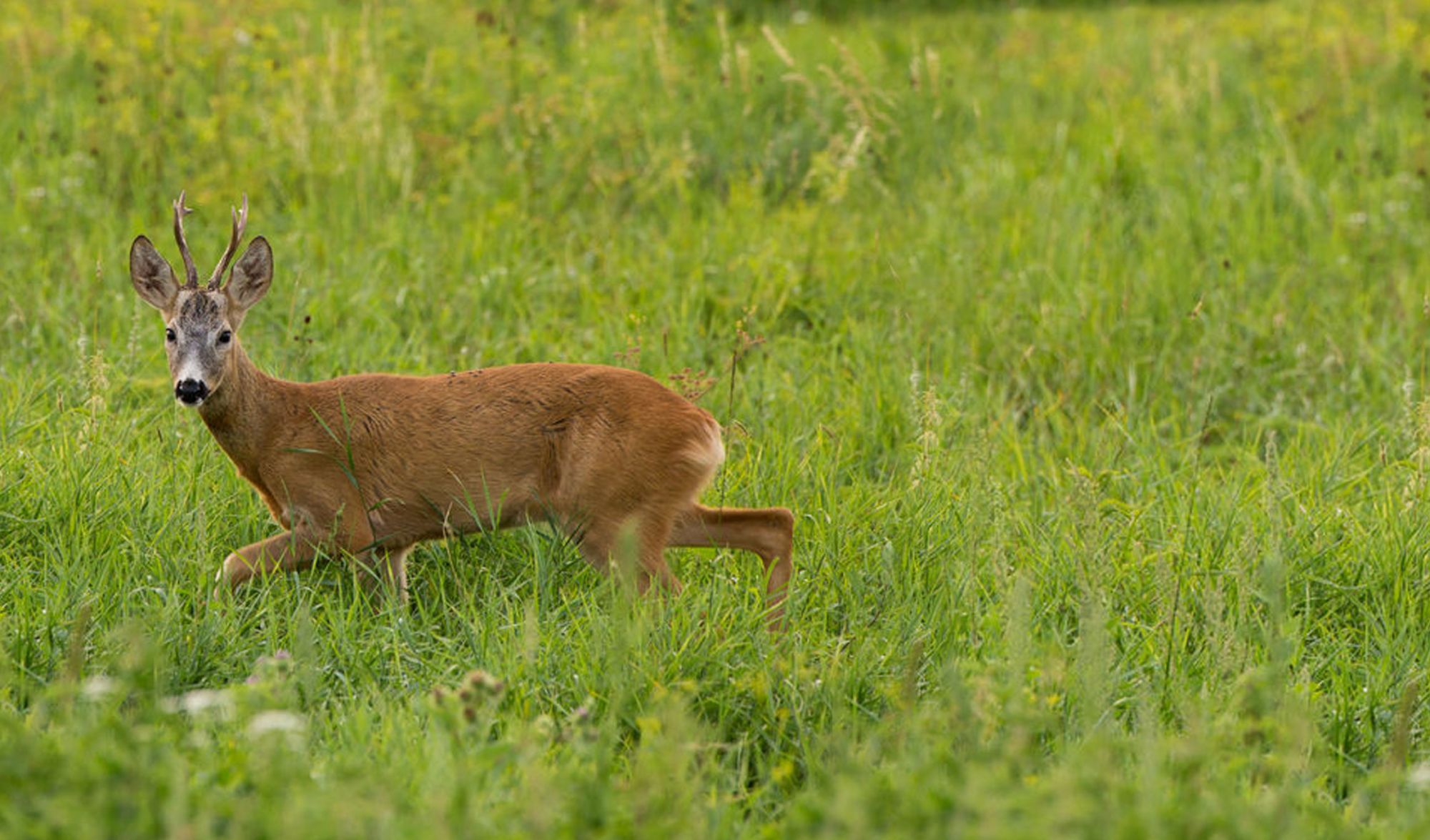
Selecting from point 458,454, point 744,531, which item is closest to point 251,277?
point 458,454

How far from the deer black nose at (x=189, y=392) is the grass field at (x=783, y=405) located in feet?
0.92

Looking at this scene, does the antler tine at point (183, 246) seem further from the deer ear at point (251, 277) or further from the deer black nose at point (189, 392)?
the deer black nose at point (189, 392)

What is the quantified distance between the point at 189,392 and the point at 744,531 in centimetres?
144

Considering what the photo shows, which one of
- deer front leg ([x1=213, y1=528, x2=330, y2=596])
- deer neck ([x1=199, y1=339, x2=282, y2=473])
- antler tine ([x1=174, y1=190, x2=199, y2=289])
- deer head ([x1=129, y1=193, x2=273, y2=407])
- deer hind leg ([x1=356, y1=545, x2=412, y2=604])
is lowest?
deer hind leg ([x1=356, y1=545, x2=412, y2=604])

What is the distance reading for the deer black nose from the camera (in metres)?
4.25

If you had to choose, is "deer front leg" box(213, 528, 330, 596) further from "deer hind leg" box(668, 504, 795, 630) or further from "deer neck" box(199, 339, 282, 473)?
"deer hind leg" box(668, 504, 795, 630)

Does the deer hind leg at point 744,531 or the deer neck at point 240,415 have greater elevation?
the deer neck at point 240,415

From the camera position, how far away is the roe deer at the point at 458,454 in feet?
14.5

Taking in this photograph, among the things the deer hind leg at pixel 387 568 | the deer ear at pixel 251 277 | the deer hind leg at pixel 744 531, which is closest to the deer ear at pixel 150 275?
the deer ear at pixel 251 277

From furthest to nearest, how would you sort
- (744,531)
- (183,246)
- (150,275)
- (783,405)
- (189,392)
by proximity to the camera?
(783,405) → (150,275) → (744,531) → (183,246) → (189,392)

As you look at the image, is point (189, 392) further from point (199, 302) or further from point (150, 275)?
point (150, 275)

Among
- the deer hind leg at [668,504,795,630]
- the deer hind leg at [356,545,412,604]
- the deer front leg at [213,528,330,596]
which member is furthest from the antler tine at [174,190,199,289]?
the deer hind leg at [668,504,795,630]

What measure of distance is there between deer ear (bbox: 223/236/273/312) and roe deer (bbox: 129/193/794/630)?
22 millimetres

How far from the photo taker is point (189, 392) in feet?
14.0
